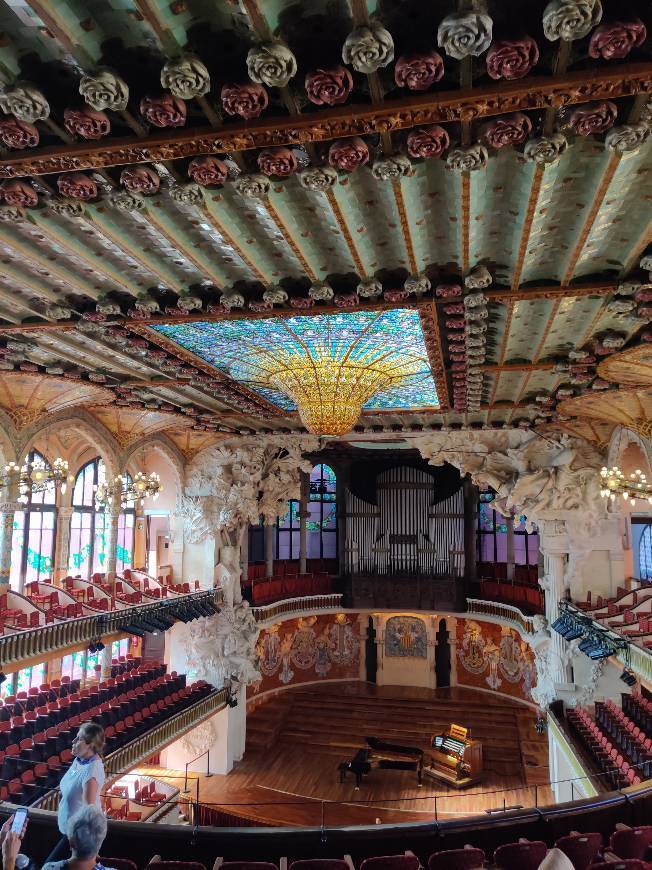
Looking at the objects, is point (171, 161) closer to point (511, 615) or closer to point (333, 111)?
point (333, 111)

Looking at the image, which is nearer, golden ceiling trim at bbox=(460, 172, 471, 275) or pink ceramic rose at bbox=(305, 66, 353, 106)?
pink ceramic rose at bbox=(305, 66, 353, 106)

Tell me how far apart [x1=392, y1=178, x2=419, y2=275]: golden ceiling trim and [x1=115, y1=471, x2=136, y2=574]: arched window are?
2011 cm

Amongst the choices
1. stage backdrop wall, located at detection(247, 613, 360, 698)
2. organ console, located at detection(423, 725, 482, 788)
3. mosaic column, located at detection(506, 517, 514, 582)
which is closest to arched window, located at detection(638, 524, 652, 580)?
mosaic column, located at detection(506, 517, 514, 582)

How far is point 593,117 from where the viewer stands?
412 cm

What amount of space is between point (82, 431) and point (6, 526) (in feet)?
10.9

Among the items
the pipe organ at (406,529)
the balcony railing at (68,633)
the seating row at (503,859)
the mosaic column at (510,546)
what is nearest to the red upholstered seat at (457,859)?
the seating row at (503,859)

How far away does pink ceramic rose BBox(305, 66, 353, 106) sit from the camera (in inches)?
149

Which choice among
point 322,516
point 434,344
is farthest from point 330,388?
point 322,516

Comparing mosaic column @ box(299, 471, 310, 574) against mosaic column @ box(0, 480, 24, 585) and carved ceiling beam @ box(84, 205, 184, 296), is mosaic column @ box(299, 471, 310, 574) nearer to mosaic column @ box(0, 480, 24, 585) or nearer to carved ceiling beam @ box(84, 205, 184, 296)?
mosaic column @ box(0, 480, 24, 585)

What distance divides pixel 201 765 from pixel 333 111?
2130 cm

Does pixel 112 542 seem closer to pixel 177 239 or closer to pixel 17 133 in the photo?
pixel 177 239

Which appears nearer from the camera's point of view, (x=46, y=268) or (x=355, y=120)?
(x=355, y=120)

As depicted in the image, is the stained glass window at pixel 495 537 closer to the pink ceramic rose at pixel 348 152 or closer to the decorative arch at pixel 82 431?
the decorative arch at pixel 82 431

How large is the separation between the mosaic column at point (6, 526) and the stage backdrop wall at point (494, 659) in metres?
18.6
